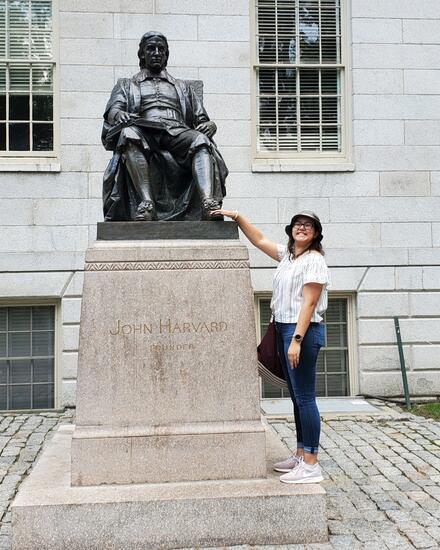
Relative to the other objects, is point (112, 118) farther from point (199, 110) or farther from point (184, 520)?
point (184, 520)

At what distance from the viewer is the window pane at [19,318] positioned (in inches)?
370

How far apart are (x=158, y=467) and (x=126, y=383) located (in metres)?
0.62

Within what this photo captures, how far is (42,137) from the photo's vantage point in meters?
9.52

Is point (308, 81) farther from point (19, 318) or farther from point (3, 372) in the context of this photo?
point (3, 372)

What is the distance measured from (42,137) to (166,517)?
6.85 m

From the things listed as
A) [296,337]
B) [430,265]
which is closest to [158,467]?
[296,337]

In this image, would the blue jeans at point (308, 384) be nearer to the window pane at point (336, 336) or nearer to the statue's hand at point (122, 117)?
the statue's hand at point (122, 117)

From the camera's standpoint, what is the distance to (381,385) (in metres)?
9.49

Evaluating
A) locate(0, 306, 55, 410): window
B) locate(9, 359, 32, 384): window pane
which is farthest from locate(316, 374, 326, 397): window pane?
locate(9, 359, 32, 384): window pane

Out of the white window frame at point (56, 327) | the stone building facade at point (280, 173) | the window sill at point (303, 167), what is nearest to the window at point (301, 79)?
the stone building facade at point (280, 173)

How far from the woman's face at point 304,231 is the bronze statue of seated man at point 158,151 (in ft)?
2.21

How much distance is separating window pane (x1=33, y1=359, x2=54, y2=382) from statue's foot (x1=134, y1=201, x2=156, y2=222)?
5.12 m

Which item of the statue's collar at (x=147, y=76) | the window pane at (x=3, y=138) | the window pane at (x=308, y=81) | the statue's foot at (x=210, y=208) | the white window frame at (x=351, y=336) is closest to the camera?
the statue's foot at (x=210, y=208)

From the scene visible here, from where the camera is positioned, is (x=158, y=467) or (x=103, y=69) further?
(x=103, y=69)
